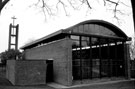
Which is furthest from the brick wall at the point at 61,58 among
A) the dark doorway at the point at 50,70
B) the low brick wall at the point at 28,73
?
the low brick wall at the point at 28,73

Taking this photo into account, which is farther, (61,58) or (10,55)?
(10,55)

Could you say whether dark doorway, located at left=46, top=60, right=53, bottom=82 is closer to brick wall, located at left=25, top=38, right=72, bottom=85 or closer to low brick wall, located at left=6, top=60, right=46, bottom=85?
brick wall, located at left=25, top=38, right=72, bottom=85

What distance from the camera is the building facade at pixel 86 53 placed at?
17798mm

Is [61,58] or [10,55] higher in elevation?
[10,55]

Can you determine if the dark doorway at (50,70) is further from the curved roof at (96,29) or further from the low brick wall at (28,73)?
the curved roof at (96,29)

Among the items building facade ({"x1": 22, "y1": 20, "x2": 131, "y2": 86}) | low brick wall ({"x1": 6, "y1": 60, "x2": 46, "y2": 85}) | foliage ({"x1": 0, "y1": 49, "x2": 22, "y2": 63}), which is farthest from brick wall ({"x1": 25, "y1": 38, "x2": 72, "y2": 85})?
foliage ({"x1": 0, "y1": 49, "x2": 22, "y2": 63})

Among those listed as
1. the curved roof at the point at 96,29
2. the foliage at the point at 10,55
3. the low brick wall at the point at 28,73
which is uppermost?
the curved roof at the point at 96,29

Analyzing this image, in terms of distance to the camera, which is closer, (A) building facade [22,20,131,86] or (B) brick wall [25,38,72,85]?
(B) brick wall [25,38,72,85]

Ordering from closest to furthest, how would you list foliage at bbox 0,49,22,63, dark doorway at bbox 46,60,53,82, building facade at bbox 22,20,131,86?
building facade at bbox 22,20,131,86 < dark doorway at bbox 46,60,53,82 < foliage at bbox 0,49,22,63

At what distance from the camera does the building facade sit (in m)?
17.8

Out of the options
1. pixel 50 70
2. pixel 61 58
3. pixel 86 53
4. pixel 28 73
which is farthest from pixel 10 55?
pixel 86 53

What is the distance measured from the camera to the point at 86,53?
1911 cm

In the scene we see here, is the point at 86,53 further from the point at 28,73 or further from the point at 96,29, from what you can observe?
the point at 28,73

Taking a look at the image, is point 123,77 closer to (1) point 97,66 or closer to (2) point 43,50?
(1) point 97,66
